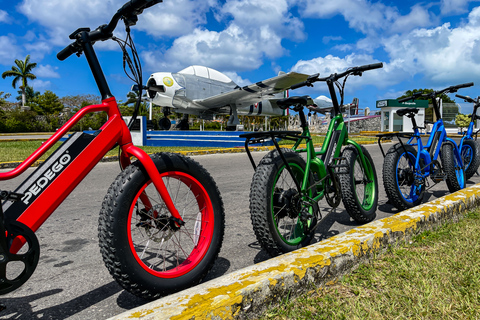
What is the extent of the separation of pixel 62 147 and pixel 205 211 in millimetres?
891

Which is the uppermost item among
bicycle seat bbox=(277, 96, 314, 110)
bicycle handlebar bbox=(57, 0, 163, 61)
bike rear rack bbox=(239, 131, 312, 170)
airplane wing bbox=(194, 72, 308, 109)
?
airplane wing bbox=(194, 72, 308, 109)

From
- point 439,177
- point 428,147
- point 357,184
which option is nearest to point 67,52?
point 357,184

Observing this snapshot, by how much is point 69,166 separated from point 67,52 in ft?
2.82

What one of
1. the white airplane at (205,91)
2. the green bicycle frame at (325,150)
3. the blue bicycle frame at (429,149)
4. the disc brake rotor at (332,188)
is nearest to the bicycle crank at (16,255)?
the green bicycle frame at (325,150)

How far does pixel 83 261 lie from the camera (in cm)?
261

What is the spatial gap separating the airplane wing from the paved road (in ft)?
41.3

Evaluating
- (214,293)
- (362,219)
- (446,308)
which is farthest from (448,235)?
(214,293)

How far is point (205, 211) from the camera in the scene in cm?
218

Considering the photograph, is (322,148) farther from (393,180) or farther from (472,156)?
(472,156)

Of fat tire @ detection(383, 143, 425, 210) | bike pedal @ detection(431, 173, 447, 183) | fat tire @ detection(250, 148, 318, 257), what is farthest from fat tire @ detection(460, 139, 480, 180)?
fat tire @ detection(250, 148, 318, 257)

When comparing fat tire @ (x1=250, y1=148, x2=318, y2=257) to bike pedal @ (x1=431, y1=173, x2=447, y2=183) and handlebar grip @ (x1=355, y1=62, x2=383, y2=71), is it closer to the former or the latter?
handlebar grip @ (x1=355, y1=62, x2=383, y2=71)

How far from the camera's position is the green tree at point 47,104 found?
52.5 meters

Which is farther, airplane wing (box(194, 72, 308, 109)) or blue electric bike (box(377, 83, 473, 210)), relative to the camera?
airplane wing (box(194, 72, 308, 109))

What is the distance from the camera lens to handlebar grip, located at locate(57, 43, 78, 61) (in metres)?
2.19
